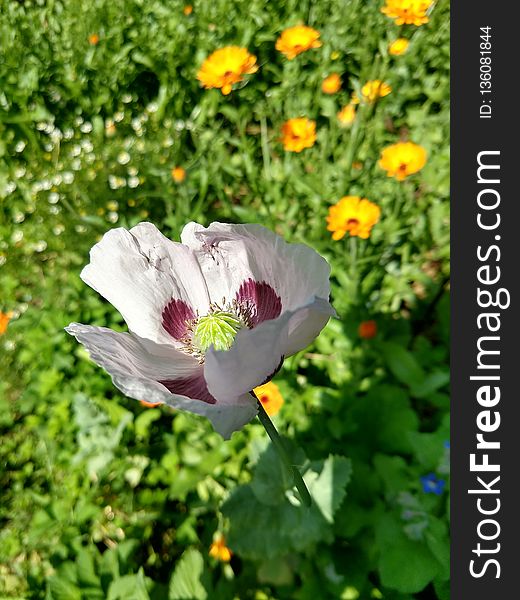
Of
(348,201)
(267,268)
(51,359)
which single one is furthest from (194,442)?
(267,268)

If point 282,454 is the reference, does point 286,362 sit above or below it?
above

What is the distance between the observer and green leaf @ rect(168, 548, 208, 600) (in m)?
1.59

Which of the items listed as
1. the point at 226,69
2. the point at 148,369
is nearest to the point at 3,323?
the point at 226,69

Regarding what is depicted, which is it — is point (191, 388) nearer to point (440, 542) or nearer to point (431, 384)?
point (440, 542)

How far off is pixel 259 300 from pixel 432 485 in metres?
0.98

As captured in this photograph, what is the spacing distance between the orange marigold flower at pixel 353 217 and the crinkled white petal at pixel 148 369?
1.13m

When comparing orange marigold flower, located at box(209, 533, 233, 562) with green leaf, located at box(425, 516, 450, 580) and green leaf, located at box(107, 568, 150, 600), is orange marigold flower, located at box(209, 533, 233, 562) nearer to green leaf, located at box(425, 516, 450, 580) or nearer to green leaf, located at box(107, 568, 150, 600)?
green leaf, located at box(107, 568, 150, 600)

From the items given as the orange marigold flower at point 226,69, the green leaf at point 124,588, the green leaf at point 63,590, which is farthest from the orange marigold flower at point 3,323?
the orange marigold flower at point 226,69

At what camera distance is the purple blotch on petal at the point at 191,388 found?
0.92 metres

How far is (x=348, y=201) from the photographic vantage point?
200 cm

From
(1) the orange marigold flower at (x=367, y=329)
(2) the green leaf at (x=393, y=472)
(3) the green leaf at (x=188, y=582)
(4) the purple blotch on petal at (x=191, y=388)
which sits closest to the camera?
(4) the purple blotch on petal at (x=191, y=388)

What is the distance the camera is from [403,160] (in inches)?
82.5

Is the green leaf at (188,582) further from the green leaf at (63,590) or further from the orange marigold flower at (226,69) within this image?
the orange marigold flower at (226,69)

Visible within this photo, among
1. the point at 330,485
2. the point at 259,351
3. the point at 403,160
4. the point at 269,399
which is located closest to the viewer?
the point at 259,351
